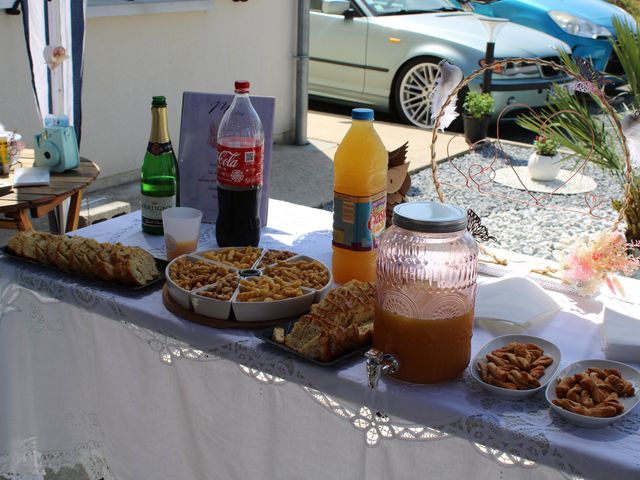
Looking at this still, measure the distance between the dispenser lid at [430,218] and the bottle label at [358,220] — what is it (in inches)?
12.6

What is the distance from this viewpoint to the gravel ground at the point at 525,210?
17.0ft

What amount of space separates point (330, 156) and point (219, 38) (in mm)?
1362

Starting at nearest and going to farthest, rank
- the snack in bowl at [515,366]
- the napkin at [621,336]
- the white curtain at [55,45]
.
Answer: the snack in bowl at [515,366]
the napkin at [621,336]
the white curtain at [55,45]

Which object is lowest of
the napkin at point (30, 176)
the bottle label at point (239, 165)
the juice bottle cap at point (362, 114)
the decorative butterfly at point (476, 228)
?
the napkin at point (30, 176)

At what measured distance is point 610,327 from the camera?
1.60m

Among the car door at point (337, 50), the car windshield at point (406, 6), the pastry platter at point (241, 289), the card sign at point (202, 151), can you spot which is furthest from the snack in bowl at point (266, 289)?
the car windshield at point (406, 6)

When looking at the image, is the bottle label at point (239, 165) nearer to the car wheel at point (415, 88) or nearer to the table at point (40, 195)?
the table at point (40, 195)

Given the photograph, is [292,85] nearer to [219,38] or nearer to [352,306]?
[219,38]

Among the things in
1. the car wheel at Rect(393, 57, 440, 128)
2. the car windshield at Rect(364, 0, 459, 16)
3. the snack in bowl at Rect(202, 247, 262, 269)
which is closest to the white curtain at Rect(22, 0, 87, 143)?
the snack in bowl at Rect(202, 247, 262, 269)

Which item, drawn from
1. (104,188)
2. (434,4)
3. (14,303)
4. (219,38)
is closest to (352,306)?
(14,303)

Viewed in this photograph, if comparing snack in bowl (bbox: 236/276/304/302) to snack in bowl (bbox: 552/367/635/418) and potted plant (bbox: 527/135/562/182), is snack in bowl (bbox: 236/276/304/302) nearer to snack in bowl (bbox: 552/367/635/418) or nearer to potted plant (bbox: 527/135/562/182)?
snack in bowl (bbox: 552/367/635/418)

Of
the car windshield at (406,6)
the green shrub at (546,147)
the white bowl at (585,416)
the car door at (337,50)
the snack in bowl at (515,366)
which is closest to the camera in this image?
the white bowl at (585,416)

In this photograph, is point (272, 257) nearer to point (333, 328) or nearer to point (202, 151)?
point (333, 328)

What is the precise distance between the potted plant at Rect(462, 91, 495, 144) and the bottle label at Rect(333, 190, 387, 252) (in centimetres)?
571
